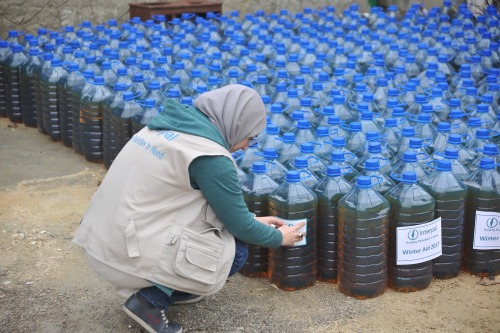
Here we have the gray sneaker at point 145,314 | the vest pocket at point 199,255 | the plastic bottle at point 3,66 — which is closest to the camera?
the vest pocket at point 199,255

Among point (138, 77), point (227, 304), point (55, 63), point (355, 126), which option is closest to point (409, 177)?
point (355, 126)

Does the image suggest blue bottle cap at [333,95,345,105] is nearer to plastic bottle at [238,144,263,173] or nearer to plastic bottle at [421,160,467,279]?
plastic bottle at [238,144,263,173]

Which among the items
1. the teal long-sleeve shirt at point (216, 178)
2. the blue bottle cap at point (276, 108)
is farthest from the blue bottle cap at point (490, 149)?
the teal long-sleeve shirt at point (216, 178)

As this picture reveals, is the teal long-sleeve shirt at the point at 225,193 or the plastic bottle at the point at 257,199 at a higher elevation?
the teal long-sleeve shirt at the point at 225,193

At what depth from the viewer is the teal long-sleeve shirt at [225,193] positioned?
3.41 meters

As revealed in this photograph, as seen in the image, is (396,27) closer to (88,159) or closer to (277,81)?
(277,81)

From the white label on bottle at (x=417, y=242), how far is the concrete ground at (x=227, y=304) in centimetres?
21

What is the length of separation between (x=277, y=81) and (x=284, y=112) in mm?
770

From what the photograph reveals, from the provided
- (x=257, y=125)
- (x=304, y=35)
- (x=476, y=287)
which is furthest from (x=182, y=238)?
(x=304, y=35)

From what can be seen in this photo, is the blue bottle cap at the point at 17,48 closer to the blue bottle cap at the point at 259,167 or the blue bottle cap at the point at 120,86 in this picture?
the blue bottle cap at the point at 120,86

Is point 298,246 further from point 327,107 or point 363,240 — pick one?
point 327,107

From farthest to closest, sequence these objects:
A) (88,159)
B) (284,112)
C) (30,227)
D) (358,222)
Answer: (88,159) → (284,112) → (30,227) → (358,222)

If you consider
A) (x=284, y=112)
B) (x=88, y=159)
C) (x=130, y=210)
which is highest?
(x=130, y=210)

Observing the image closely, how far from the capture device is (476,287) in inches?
173
